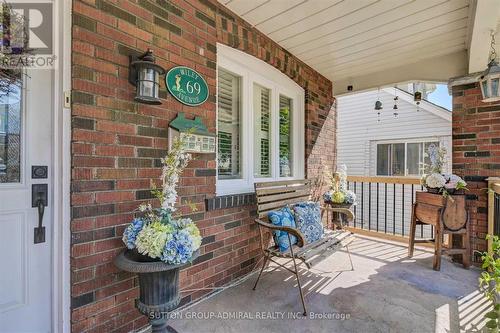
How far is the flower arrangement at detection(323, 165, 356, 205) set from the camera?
3.82m

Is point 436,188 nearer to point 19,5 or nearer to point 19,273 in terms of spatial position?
point 19,273

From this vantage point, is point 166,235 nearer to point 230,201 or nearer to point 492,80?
point 230,201

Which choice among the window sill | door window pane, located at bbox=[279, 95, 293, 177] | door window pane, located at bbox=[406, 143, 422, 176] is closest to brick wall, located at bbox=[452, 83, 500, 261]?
door window pane, located at bbox=[279, 95, 293, 177]

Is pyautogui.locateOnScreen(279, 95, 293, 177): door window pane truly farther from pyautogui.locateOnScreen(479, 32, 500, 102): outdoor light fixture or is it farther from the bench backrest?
pyautogui.locateOnScreen(479, 32, 500, 102): outdoor light fixture

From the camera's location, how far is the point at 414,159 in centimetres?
648

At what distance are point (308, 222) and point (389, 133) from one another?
5.20m

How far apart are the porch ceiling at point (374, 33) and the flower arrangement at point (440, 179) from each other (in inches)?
39.2

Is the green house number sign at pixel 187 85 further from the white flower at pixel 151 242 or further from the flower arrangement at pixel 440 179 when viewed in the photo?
the flower arrangement at pixel 440 179

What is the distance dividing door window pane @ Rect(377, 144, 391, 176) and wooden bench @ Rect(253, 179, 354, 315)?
4.20m

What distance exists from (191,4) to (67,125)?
4.57ft

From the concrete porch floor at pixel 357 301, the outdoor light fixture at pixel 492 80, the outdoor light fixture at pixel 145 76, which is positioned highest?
the outdoor light fixture at pixel 492 80

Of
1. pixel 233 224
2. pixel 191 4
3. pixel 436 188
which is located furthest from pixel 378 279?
pixel 191 4

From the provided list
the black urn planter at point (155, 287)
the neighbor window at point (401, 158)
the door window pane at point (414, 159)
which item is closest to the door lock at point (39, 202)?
the black urn planter at point (155, 287)

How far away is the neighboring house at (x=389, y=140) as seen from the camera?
6211 millimetres
